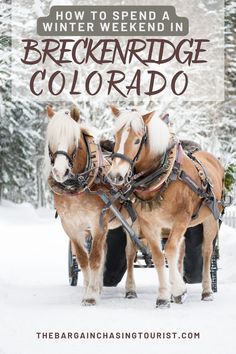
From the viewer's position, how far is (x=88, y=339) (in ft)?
16.5

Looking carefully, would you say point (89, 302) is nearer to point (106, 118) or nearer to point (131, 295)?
point (131, 295)

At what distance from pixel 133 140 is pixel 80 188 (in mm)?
928

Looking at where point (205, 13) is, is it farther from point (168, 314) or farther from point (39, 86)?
point (168, 314)

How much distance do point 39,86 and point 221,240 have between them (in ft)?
47.1

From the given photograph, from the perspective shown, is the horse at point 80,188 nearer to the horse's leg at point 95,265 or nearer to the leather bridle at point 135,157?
the horse's leg at point 95,265

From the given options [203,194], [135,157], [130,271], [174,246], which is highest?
[135,157]

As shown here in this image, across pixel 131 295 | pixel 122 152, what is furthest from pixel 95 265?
pixel 122 152

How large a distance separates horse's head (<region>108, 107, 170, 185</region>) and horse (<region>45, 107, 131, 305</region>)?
0.56 metres

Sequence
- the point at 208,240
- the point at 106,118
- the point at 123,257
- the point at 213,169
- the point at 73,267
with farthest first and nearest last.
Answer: the point at 106,118
the point at 123,257
the point at 73,267
the point at 213,169
the point at 208,240

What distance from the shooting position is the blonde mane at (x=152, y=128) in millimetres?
6301

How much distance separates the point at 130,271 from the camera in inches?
324

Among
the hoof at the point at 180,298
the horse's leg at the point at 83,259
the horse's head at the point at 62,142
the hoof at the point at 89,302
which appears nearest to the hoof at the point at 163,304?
the hoof at the point at 180,298

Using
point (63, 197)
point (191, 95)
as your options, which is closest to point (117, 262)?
point (63, 197)

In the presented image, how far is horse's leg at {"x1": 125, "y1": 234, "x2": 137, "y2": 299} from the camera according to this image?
8047mm
